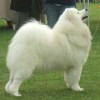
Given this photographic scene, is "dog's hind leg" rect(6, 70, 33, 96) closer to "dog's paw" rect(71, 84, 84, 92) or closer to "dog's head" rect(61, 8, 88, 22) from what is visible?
"dog's paw" rect(71, 84, 84, 92)

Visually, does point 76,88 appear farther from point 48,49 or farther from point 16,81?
point 16,81

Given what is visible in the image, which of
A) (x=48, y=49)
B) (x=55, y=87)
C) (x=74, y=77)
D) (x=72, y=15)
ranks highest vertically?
(x=72, y=15)

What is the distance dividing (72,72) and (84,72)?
173 cm

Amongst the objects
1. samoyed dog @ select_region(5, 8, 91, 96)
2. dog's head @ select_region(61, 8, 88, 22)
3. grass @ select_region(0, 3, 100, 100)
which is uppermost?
dog's head @ select_region(61, 8, 88, 22)

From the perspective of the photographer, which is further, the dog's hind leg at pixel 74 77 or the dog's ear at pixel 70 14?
the dog's hind leg at pixel 74 77

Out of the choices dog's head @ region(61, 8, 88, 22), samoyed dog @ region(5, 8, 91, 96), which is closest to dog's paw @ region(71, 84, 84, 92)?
samoyed dog @ region(5, 8, 91, 96)

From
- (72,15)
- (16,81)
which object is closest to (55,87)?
(16,81)

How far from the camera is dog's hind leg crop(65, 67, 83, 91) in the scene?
5965 millimetres

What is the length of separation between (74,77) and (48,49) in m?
0.72

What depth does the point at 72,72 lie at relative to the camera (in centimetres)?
597

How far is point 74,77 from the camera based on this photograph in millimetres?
6004

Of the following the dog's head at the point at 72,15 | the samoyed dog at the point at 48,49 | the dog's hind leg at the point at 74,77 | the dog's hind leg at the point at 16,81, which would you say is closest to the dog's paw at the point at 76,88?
the dog's hind leg at the point at 74,77

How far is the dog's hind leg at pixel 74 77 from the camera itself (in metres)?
5.96

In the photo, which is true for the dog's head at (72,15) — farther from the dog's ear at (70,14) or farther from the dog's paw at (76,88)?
the dog's paw at (76,88)
